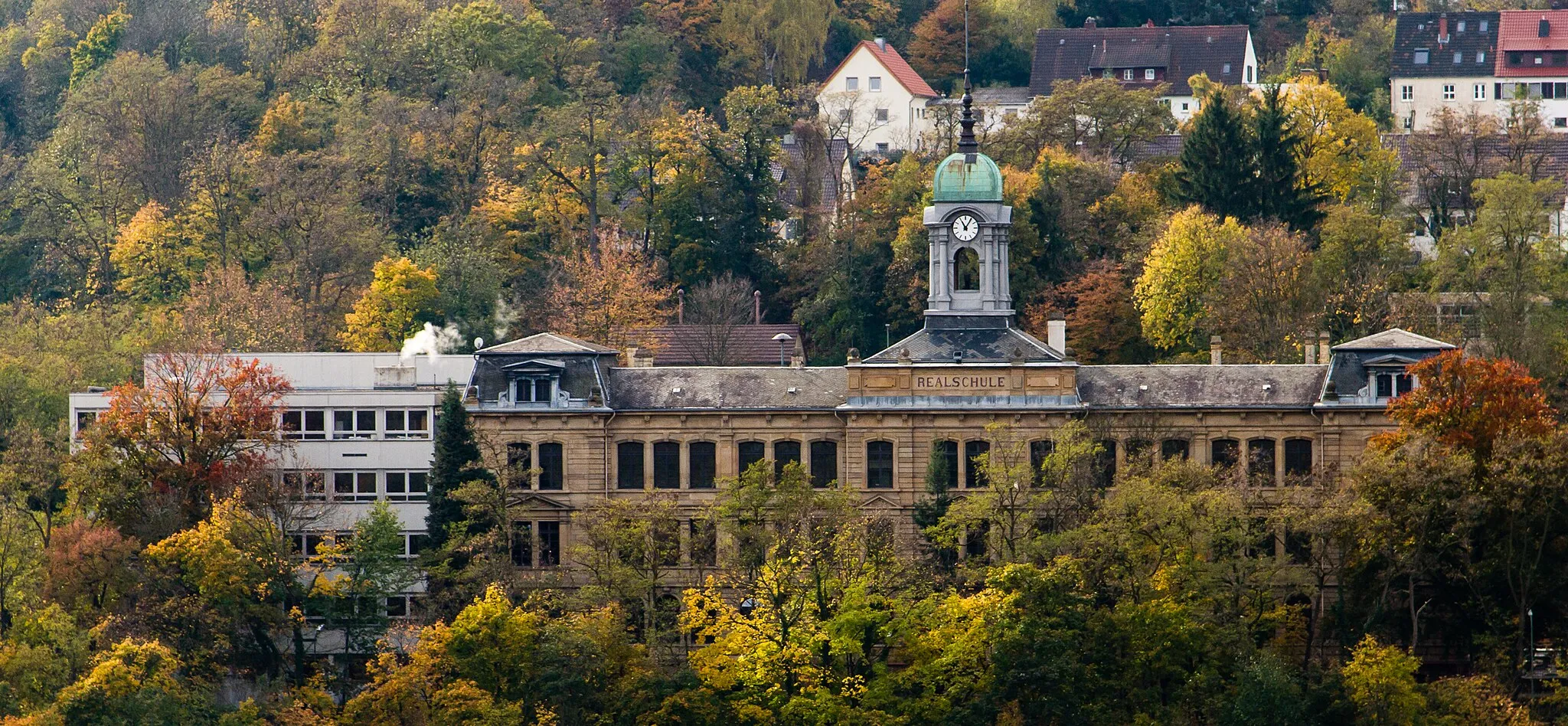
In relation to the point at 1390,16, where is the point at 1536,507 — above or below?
below

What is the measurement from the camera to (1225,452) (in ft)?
326

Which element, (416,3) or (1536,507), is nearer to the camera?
(1536,507)

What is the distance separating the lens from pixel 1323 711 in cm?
8931

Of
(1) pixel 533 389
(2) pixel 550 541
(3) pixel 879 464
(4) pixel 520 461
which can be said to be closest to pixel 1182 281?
(3) pixel 879 464

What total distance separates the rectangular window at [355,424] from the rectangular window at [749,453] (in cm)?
1264

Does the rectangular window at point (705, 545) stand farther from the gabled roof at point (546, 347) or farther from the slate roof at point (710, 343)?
the slate roof at point (710, 343)

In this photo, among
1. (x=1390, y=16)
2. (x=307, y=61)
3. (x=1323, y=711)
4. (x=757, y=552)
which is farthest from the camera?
(x=1390, y=16)

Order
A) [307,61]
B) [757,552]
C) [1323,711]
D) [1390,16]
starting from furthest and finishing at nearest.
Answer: [1390,16]
[307,61]
[757,552]
[1323,711]

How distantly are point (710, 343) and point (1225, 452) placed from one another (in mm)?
27226

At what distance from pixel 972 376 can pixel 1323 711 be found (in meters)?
16.7

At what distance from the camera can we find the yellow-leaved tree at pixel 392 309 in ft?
400

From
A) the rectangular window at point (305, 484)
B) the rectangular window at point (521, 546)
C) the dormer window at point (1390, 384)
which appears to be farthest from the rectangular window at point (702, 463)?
the dormer window at point (1390, 384)

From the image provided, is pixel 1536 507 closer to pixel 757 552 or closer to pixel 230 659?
pixel 757 552

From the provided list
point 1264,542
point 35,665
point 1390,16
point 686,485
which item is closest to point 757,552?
point 686,485
